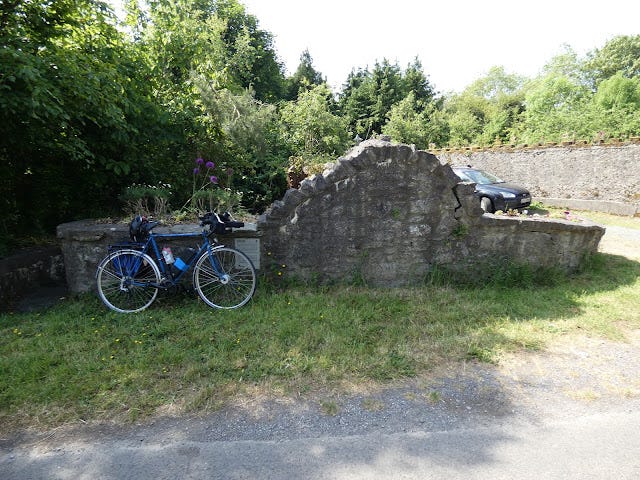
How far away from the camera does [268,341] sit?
351 centimetres

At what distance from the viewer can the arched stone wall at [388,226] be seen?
4727 millimetres

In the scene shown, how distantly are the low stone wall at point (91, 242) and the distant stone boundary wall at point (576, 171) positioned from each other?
12726 mm

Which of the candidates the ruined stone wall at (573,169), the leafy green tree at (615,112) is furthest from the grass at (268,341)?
the leafy green tree at (615,112)

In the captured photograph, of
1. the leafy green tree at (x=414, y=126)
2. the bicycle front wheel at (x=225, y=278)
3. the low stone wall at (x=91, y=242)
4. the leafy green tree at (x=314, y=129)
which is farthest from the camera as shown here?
the leafy green tree at (x=414, y=126)

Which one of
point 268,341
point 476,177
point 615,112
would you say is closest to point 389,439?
point 268,341

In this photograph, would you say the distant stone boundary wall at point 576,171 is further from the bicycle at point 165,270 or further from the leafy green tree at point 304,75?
the leafy green tree at point 304,75

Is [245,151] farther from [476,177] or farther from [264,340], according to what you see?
[476,177]

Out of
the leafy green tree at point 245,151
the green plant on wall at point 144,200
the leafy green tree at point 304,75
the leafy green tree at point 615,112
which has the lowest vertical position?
the green plant on wall at point 144,200

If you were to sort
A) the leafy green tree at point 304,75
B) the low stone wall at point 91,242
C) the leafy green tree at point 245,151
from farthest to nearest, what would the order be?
the leafy green tree at point 304,75, the leafy green tree at point 245,151, the low stone wall at point 91,242

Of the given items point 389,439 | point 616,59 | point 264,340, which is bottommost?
point 389,439

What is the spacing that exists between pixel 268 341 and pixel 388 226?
2299mm

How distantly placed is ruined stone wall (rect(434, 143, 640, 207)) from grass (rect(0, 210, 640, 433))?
9.73 m

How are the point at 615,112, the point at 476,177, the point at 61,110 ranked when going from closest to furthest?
the point at 61,110
the point at 476,177
the point at 615,112

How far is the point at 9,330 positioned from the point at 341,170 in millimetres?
4013
